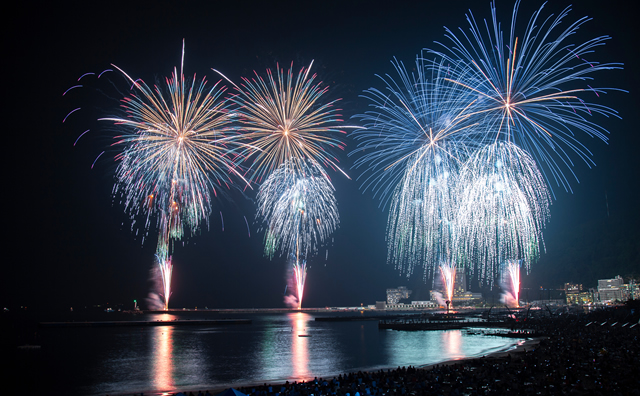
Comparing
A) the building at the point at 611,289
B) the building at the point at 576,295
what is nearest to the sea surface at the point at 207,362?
the building at the point at 611,289

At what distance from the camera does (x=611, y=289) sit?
113250 mm

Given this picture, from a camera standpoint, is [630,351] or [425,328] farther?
[425,328]

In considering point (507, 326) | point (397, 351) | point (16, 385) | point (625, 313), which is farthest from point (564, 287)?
point (16, 385)

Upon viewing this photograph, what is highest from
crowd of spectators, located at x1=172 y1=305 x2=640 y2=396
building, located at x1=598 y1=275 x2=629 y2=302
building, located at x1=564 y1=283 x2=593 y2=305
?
crowd of spectators, located at x1=172 y1=305 x2=640 y2=396

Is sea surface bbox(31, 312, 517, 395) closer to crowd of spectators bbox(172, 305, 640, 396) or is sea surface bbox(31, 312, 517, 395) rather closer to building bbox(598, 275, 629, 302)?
crowd of spectators bbox(172, 305, 640, 396)

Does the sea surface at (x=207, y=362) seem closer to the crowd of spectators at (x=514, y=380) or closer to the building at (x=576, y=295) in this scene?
the crowd of spectators at (x=514, y=380)

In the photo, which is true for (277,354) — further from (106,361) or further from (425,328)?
(425,328)

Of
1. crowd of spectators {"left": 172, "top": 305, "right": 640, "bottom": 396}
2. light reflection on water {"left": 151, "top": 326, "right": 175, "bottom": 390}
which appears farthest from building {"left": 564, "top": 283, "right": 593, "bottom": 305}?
light reflection on water {"left": 151, "top": 326, "right": 175, "bottom": 390}

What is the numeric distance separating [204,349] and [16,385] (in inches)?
871

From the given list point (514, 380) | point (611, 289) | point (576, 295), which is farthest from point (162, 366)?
point (576, 295)

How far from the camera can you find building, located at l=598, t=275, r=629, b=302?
108113 mm

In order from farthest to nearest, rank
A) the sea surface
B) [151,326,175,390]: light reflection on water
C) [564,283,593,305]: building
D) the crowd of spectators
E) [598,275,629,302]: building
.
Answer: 1. [564,283,593,305]: building
2. [598,275,629,302]: building
3. the sea surface
4. [151,326,175,390]: light reflection on water
5. the crowd of spectators

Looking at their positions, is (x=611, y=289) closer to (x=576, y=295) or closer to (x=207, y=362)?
(x=576, y=295)

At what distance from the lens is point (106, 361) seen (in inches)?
1608
